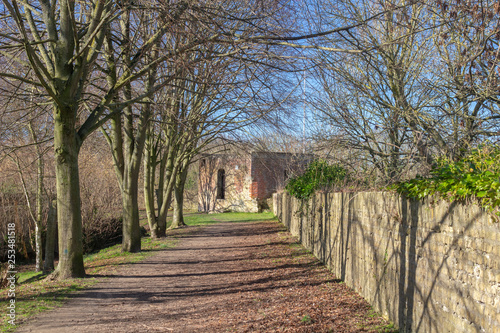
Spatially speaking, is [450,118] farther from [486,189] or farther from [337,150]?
[486,189]

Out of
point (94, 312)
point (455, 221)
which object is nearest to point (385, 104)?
point (455, 221)

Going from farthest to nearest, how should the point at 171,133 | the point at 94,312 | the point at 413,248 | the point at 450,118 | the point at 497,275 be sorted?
the point at 171,133, the point at 450,118, the point at 94,312, the point at 413,248, the point at 497,275

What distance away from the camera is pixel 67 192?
8.16 m

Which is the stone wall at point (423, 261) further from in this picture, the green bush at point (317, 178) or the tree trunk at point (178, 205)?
the tree trunk at point (178, 205)

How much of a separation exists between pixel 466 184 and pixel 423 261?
135 centimetres

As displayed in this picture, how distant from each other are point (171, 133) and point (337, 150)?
8.88 meters

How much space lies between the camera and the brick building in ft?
109

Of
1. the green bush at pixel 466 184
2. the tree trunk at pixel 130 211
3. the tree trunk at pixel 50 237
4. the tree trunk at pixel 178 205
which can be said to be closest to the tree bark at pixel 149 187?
the tree trunk at pixel 50 237

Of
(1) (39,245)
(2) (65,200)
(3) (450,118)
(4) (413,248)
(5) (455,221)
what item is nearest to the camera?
(5) (455,221)

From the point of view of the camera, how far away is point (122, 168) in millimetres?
13117

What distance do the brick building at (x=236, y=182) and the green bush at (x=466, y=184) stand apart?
25.9m

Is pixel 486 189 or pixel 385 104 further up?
pixel 385 104

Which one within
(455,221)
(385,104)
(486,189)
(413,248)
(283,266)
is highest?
(385,104)

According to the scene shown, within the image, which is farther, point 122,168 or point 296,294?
point 122,168
